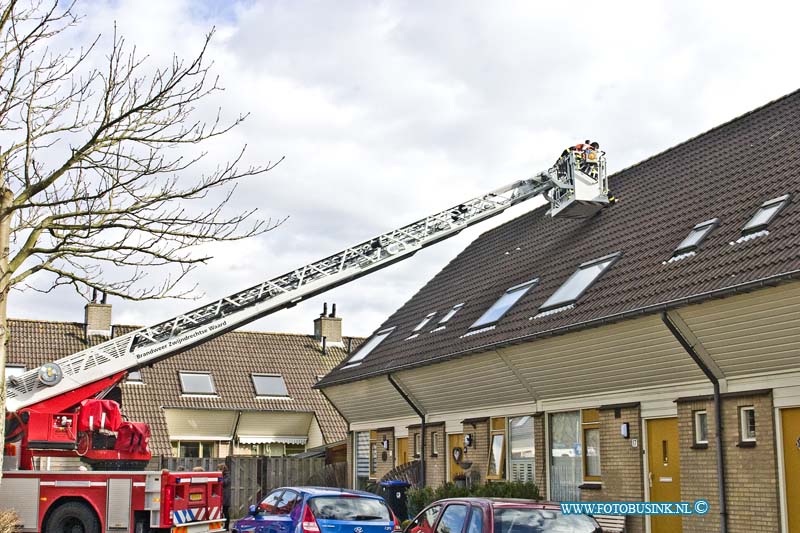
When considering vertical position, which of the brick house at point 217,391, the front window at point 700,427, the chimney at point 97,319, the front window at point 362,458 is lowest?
the front window at point 362,458

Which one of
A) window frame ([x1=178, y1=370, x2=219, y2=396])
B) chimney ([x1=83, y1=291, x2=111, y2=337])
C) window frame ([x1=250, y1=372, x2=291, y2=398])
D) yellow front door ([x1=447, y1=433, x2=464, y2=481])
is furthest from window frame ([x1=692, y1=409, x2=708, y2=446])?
chimney ([x1=83, y1=291, x2=111, y2=337])

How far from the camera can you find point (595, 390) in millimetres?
17781

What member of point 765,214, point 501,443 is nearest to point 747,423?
point 765,214

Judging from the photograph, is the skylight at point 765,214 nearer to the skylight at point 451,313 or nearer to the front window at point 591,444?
the front window at point 591,444

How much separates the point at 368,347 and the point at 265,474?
5.23m

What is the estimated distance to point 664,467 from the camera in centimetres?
1611

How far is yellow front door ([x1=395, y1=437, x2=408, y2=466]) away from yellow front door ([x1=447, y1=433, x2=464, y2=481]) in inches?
102

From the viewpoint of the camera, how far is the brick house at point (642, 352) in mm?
13812

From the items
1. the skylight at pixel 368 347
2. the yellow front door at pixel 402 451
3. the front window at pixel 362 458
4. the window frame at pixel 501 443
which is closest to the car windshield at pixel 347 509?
the window frame at pixel 501 443

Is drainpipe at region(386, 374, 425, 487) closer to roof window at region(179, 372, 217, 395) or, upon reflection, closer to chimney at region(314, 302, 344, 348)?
roof window at region(179, 372, 217, 395)

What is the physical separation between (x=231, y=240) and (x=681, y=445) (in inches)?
293

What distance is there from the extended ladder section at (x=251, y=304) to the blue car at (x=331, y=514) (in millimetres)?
5974

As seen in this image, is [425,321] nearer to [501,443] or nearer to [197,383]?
[501,443]

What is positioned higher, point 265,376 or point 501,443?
point 265,376
